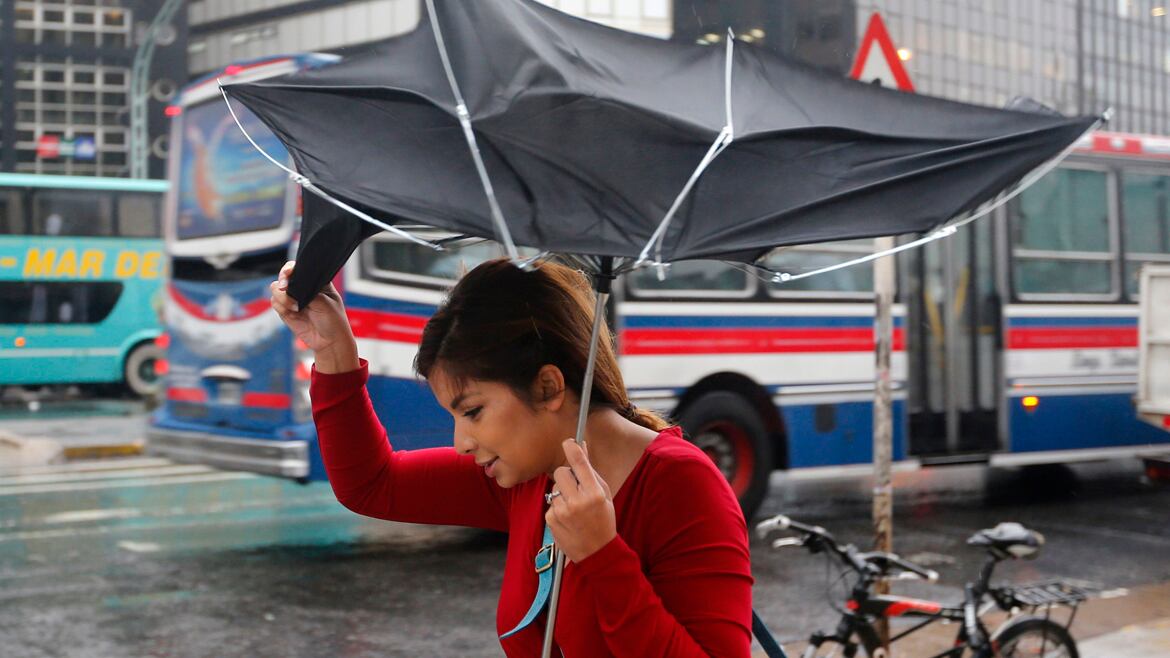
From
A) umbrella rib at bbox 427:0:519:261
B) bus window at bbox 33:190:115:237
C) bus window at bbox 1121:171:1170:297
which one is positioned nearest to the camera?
umbrella rib at bbox 427:0:519:261

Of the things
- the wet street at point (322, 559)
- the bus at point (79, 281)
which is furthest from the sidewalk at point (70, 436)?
the bus at point (79, 281)

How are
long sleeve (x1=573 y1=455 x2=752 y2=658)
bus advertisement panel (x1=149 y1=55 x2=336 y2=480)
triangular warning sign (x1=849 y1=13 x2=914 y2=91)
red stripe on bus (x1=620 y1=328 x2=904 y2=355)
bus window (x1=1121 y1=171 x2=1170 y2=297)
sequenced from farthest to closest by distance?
bus window (x1=1121 y1=171 x2=1170 y2=297), red stripe on bus (x1=620 y1=328 x2=904 y2=355), bus advertisement panel (x1=149 y1=55 x2=336 y2=480), triangular warning sign (x1=849 y1=13 x2=914 y2=91), long sleeve (x1=573 y1=455 x2=752 y2=658)

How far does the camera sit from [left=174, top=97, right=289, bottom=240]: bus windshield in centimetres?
896

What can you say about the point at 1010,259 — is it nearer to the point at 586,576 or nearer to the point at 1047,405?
the point at 1047,405

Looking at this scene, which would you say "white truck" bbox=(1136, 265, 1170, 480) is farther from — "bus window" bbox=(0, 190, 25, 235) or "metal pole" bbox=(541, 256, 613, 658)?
"bus window" bbox=(0, 190, 25, 235)

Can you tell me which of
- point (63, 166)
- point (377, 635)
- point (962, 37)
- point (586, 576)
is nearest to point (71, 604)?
point (377, 635)

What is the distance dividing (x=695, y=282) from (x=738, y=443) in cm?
125

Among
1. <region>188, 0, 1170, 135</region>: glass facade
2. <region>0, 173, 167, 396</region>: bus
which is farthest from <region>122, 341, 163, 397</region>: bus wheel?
<region>188, 0, 1170, 135</region>: glass facade

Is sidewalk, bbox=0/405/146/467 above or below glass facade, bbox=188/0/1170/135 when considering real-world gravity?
below

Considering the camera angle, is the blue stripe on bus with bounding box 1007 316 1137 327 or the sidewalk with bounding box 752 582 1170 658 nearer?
the sidewalk with bounding box 752 582 1170 658

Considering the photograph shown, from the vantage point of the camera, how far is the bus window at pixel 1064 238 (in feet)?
36.4

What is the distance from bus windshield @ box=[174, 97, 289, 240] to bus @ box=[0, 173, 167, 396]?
1328cm

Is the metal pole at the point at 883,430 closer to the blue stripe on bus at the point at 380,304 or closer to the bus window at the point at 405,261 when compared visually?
the bus window at the point at 405,261

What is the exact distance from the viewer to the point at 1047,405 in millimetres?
11062
